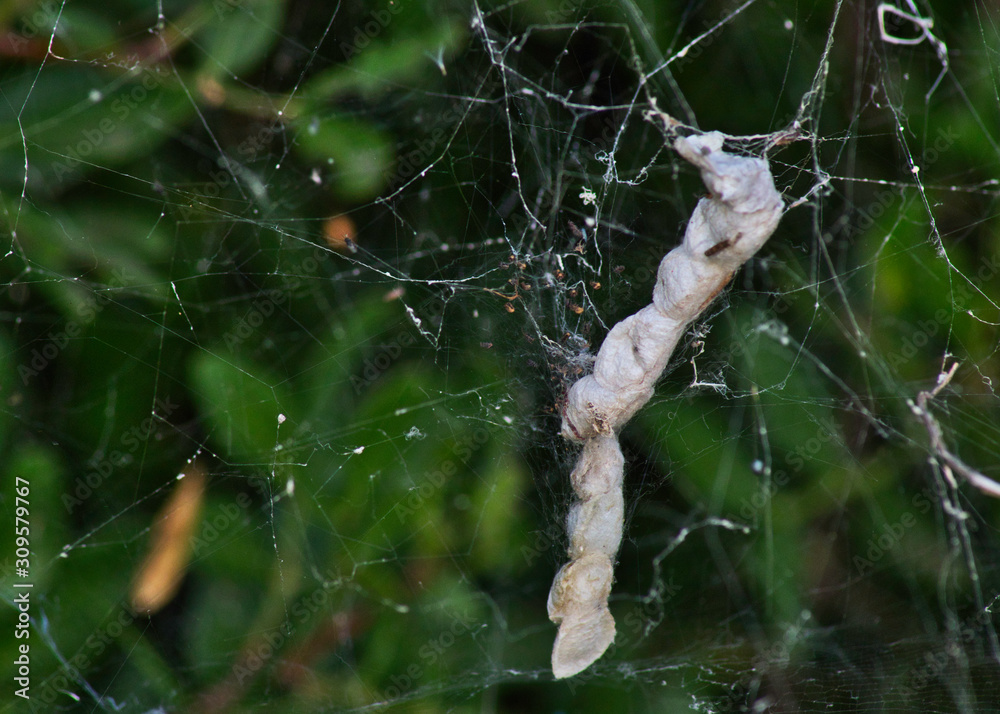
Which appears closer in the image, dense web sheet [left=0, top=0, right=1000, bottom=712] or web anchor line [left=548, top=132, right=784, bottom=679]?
web anchor line [left=548, top=132, right=784, bottom=679]

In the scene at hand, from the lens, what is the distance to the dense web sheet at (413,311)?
3.22 ft

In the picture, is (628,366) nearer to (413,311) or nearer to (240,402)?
(413,311)

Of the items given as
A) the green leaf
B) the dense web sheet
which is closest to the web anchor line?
the dense web sheet

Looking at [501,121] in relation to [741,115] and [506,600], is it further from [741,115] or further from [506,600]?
[506,600]

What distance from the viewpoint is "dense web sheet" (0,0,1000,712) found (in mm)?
982

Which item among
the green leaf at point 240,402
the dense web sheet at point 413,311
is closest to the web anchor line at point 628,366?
the dense web sheet at point 413,311

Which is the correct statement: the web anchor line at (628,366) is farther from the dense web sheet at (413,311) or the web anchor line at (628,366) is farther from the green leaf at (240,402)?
the green leaf at (240,402)

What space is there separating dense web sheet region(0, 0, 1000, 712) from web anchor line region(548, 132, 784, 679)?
0.32ft

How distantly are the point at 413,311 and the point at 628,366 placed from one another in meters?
0.40

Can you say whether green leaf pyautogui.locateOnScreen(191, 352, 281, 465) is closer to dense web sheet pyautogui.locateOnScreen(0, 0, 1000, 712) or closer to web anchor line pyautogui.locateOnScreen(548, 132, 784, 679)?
dense web sheet pyautogui.locateOnScreen(0, 0, 1000, 712)

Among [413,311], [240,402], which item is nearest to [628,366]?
[413,311]

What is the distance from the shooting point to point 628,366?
2.78 ft

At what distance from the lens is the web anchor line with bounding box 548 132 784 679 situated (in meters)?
0.69

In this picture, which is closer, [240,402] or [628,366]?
[628,366]
